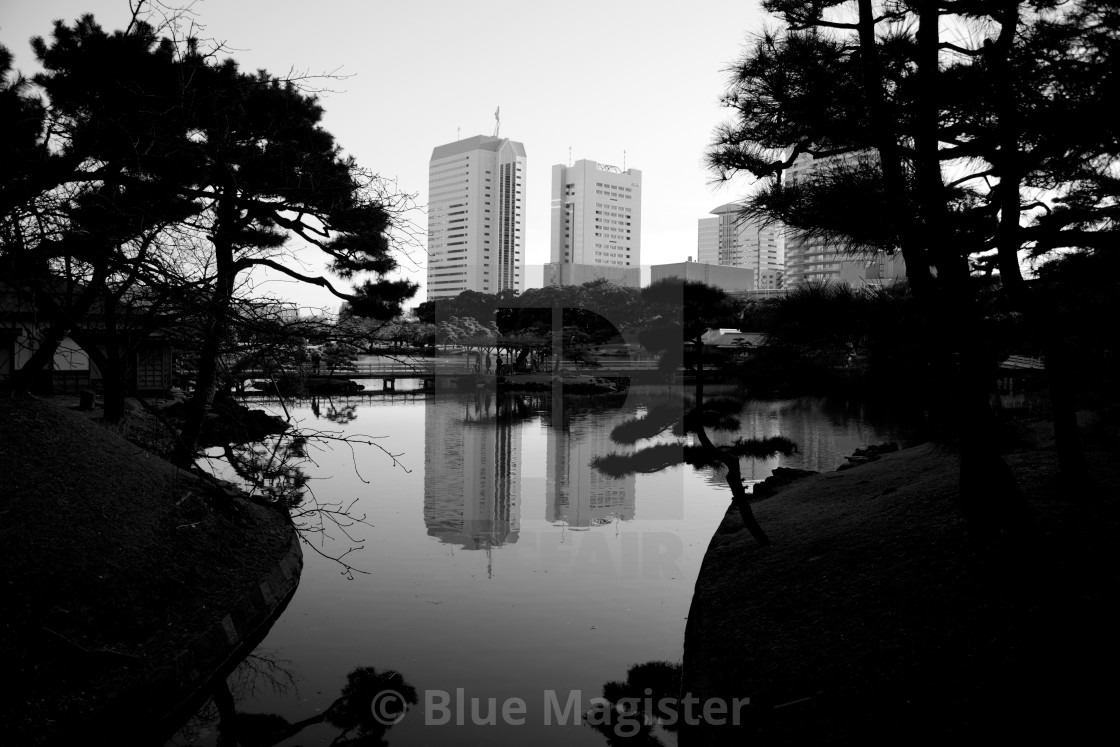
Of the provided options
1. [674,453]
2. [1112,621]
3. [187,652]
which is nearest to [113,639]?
[187,652]

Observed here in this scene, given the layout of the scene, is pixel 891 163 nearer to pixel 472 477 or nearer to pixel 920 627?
pixel 920 627

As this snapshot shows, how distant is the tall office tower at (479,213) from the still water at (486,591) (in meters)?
25.1

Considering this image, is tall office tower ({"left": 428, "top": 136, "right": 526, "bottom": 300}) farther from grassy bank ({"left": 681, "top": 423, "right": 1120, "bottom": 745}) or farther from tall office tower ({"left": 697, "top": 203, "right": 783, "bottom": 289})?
grassy bank ({"left": 681, "top": 423, "right": 1120, "bottom": 745})

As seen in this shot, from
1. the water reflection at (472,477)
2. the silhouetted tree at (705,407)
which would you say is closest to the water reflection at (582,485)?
the water reflection at (472,477)

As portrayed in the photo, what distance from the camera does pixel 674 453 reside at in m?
13.0

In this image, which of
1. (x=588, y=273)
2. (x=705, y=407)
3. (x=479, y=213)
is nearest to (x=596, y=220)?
(x=588, y=273)

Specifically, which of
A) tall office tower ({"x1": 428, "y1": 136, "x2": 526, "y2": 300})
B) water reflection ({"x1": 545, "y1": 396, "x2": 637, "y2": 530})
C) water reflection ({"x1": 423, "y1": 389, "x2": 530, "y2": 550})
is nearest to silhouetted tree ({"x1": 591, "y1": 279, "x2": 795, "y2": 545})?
water reflection ({"x1": 545, "y1": 396, "x2": 637, "y2": 530})

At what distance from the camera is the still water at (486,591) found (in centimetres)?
504

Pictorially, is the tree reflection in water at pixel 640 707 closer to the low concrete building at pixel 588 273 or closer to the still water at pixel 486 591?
→ the still water at pixel 486 591

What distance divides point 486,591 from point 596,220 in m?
41.6

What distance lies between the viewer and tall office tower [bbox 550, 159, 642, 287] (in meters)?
45.5

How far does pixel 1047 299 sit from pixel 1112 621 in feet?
9.90

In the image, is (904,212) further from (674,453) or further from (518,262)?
(518,262)

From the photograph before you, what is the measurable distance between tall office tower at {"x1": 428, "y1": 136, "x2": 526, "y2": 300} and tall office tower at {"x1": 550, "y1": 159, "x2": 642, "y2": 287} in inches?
111
